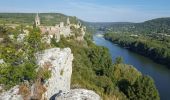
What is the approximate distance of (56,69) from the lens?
12.4 metres

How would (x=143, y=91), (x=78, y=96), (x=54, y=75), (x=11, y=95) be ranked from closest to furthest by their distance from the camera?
Answer: (x=78, y=96), (x=11, y=95), (x=54, y=75), (x=143, y=91)

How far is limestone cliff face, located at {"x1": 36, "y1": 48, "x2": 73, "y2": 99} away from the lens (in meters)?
11.6

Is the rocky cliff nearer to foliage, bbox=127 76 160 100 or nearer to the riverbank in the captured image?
foliage, bbox=127 76 160 100

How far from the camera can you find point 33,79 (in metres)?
11.6

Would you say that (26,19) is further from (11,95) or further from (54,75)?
(11,95)

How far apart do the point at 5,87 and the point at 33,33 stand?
4.55 meters

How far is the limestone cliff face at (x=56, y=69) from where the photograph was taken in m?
11.6

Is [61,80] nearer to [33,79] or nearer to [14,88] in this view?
[33,79]

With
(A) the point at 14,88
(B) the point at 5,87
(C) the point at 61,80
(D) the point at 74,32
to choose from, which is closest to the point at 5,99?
(A) the point at 14,88

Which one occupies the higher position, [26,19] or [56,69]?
[56,69]

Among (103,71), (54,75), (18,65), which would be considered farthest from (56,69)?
(103,71)

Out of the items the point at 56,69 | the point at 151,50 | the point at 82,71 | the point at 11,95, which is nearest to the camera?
the point at 11,95

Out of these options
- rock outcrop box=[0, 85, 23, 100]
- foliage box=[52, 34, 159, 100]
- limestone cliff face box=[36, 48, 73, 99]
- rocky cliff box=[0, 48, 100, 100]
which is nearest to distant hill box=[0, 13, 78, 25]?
foliage box=[52, 34, 159, 100]

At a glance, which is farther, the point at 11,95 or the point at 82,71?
the point at 82,71
